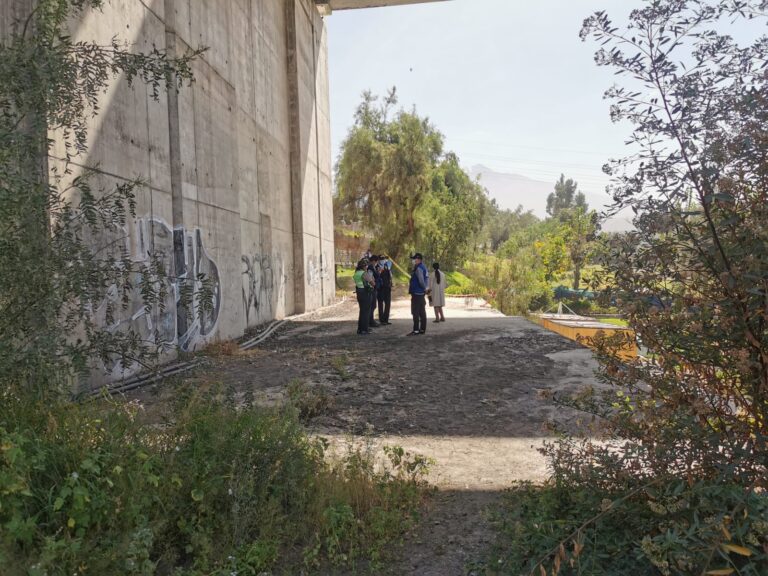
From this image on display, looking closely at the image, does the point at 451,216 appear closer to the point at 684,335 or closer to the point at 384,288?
the point at 384,288

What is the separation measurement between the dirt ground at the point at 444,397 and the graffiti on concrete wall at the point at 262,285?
Result: 5.24 feet

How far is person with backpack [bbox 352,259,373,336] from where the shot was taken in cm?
1191

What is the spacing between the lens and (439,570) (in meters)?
3.05

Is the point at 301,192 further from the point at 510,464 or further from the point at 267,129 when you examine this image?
the point at 510,464

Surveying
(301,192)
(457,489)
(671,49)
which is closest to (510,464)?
(457,489)

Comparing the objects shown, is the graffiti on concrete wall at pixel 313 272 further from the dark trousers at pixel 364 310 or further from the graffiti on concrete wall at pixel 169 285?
the graffiti on concrete wall at pixel 169 285

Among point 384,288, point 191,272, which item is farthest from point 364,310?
point 191,272

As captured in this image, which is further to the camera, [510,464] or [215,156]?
[215,156]

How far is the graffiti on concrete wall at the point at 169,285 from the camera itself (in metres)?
7.14

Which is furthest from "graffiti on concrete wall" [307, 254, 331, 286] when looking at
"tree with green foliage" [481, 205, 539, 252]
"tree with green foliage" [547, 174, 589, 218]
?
"tree with green foliage" [547, 174, 589, 218]

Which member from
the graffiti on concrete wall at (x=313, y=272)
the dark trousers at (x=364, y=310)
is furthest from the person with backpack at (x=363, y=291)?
the graffiti on concrete wall at (x=313, y=272)

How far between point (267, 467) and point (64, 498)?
3.59 feet

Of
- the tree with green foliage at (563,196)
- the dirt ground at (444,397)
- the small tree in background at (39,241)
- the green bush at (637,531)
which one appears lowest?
the dirt ground at (444,397)

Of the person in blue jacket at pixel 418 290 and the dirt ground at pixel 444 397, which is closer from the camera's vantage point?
the dirt ground at pixel 444 397
